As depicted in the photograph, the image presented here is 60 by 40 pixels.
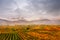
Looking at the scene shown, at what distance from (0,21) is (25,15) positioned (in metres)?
1.22

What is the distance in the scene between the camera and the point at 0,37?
7105mm

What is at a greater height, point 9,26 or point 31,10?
point 31,10

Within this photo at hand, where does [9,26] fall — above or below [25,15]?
below

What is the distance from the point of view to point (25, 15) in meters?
6.93

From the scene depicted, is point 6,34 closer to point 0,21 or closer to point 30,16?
point 0,21

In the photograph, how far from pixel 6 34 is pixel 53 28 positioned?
2.30 m

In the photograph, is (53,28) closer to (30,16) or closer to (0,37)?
(30,16)

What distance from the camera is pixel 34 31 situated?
277 inches

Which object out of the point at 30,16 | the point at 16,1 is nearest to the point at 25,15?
the point at 30,16

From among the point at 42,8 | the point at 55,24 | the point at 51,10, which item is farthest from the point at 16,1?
the point at 55,24

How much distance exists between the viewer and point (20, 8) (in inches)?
271

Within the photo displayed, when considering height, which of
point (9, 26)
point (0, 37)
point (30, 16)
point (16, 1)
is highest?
point (16, 1)

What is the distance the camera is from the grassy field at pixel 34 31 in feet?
22.7

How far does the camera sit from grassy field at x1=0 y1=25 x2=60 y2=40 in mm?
6920
